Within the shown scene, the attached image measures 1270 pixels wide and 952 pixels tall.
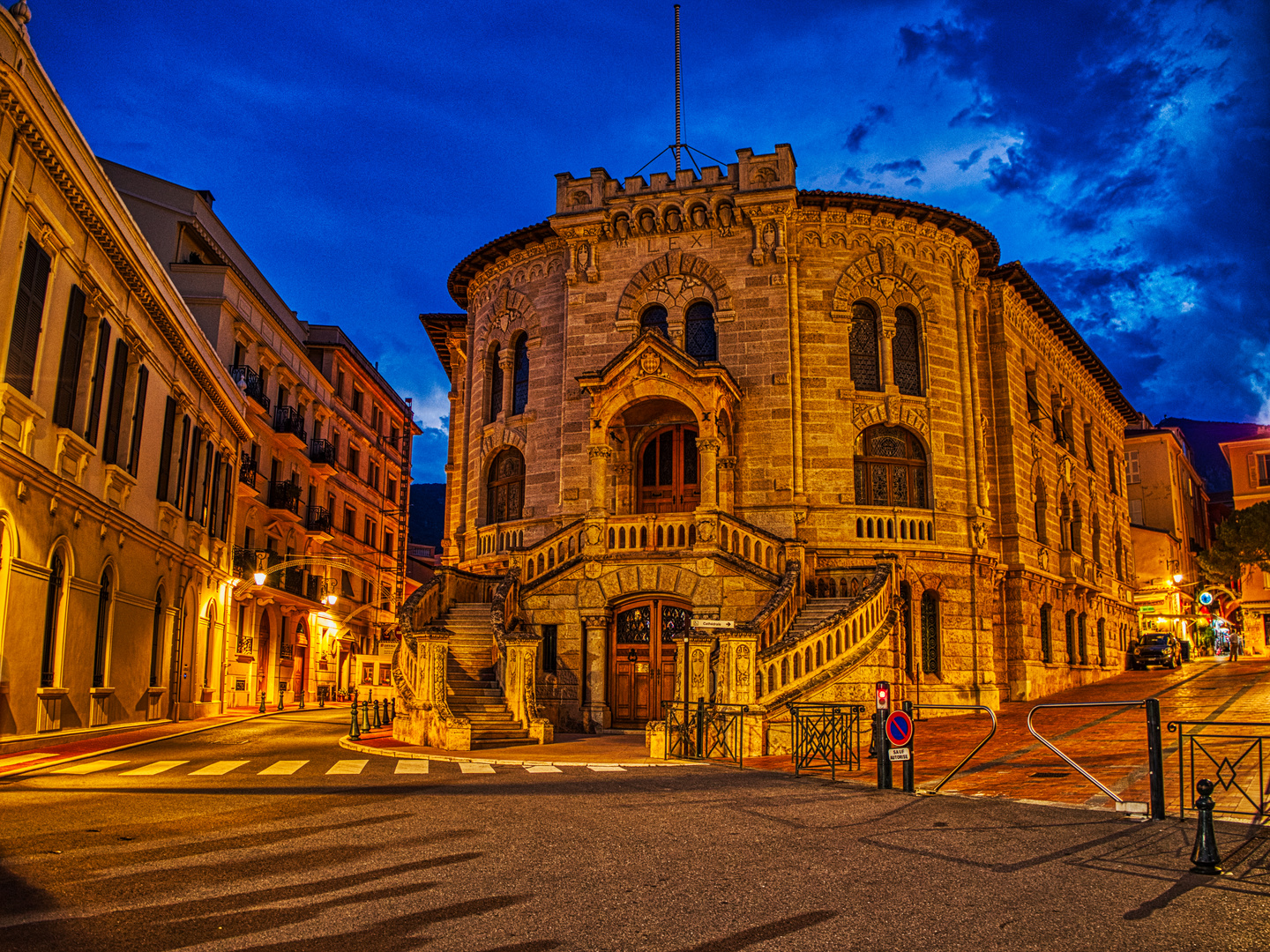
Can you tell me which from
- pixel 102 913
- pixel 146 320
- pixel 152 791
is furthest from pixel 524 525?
pixel 102 913

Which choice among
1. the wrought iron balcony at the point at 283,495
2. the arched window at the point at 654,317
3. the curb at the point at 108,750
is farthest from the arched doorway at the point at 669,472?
the wrought iron balcony at the point at 283,495

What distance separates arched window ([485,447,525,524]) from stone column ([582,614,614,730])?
21.4 feet

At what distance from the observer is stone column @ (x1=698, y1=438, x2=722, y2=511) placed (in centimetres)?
2447

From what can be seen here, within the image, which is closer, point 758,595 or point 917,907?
point 917,907

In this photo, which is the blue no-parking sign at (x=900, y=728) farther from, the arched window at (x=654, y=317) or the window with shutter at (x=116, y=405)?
the arched window at (x=654, y=317)

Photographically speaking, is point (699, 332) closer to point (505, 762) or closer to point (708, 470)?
point (708, 470)

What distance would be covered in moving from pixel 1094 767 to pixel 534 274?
847 inches

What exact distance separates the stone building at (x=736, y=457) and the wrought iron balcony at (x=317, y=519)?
16.4 m

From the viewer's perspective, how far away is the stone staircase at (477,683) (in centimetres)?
2044

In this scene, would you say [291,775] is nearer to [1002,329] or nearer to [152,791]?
[152,791]

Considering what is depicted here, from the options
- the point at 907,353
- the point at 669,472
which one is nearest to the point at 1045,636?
the point at 907,353

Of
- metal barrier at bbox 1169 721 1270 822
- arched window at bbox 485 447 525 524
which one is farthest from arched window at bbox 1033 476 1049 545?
arched window at bbox 485 447 525 524

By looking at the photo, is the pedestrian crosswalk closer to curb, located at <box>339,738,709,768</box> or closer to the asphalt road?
curb, located at <box>339,738,709,768</box>

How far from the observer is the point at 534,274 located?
101 ft
